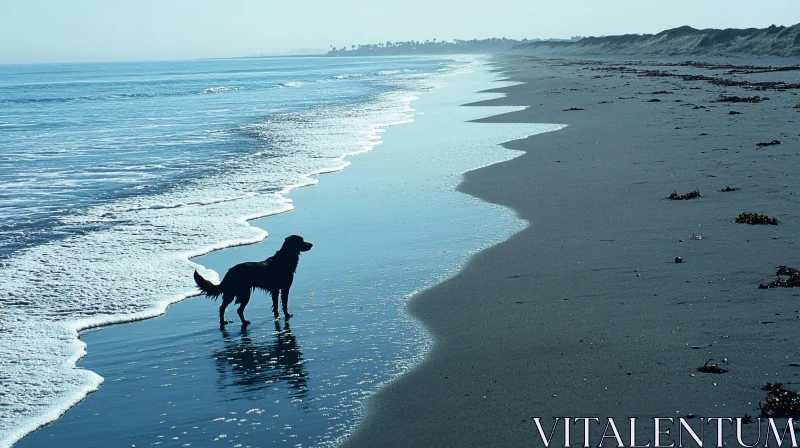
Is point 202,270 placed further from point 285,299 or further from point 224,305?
point 285,299

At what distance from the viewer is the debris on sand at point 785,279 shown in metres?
5.82

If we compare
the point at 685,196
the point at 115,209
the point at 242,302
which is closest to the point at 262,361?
the point at 242,302

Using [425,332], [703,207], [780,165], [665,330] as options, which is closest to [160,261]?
[425,332]

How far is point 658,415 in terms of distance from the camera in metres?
4.01

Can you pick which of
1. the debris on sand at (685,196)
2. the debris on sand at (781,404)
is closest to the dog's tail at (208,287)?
the debris on sand at (781,404)

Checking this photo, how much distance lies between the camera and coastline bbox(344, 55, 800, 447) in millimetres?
4227

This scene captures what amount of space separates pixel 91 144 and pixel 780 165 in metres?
17.8

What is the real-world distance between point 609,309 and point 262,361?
271 cm

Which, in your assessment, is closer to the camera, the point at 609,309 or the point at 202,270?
the point at 609,309

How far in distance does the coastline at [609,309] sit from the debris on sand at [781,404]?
0.08 meters

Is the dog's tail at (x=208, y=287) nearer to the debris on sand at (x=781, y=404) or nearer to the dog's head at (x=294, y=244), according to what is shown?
the dog's head at (x=294, y=244)

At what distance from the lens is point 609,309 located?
19.0 feet

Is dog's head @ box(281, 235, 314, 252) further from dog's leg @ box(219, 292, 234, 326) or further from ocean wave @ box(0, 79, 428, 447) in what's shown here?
ocean wave @ box(0, 79, 428, 447)

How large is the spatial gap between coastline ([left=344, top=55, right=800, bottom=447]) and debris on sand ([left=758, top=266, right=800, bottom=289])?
0.09 m
